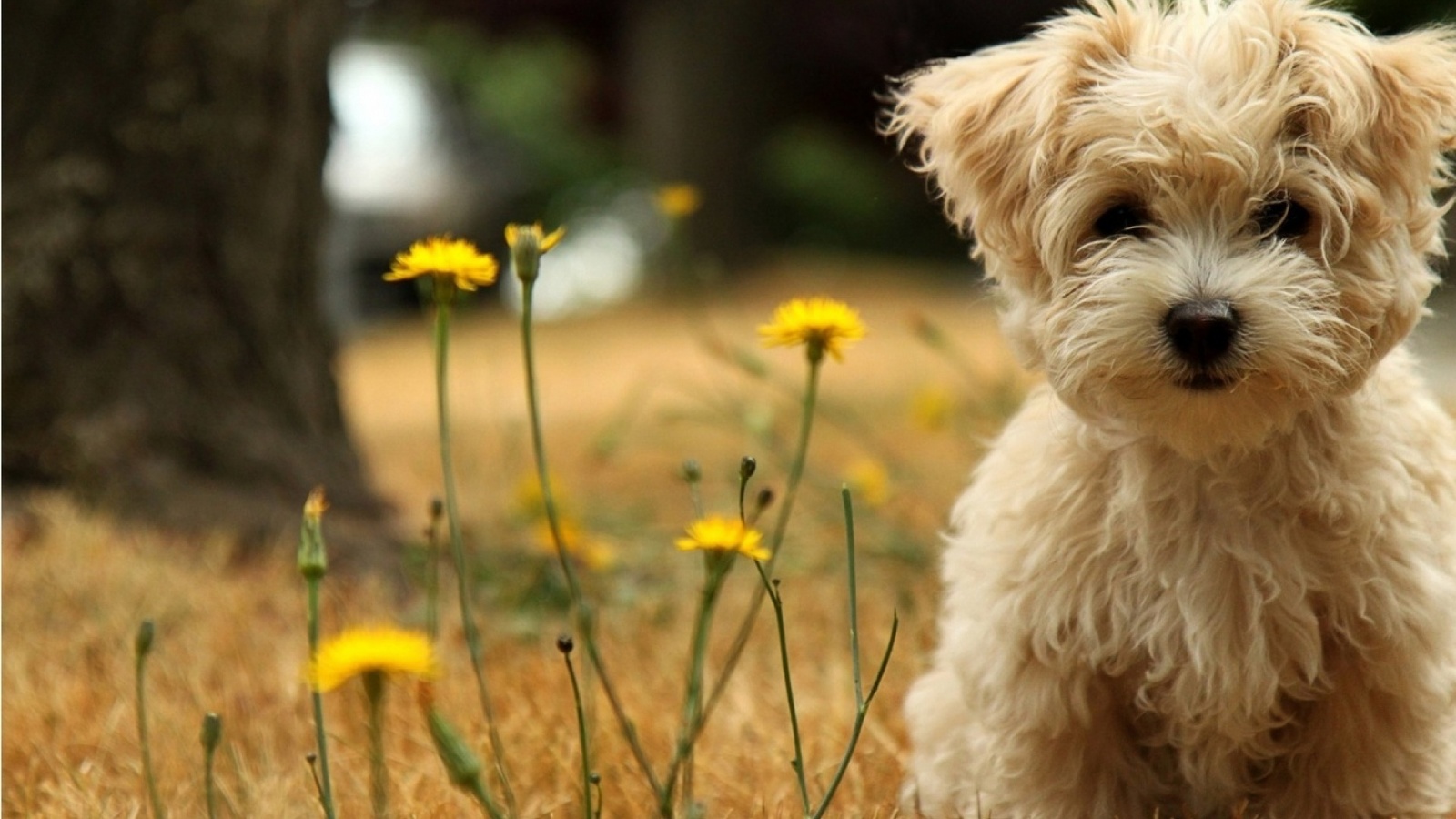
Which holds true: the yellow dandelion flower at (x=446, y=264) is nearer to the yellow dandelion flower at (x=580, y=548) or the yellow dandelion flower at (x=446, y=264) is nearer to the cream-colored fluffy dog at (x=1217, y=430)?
the cream-colored fluffy dog at (x=1217, y=430)

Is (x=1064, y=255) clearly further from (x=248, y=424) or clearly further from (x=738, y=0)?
(x=738, y=0)

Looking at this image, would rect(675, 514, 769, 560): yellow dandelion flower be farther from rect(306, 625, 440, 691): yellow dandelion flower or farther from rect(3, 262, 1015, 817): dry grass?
rect(3, 262, 1015, 817): dry grass

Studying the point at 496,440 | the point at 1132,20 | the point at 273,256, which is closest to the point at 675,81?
the point at 496,440

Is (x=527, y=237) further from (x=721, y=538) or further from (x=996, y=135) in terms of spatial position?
(x=996, y=135)

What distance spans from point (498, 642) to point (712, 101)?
962 cm

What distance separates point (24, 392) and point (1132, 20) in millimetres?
3126

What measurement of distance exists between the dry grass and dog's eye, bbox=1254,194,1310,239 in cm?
108

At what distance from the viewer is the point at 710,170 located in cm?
1293

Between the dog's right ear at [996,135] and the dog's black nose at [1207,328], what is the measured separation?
35 cm

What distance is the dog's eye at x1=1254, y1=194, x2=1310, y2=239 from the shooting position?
246 cm

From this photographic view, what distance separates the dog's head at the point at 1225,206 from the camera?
238 cm

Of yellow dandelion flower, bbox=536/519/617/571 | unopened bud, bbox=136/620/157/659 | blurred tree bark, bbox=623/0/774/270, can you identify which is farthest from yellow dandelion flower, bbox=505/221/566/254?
blurred tree bark, bbox=623/0/774/270

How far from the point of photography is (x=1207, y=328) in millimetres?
2369

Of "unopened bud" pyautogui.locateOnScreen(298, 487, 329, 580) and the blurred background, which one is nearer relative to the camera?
"unopened bud" pyautogui.locateOnScreen(298, 487, 329, 580)
